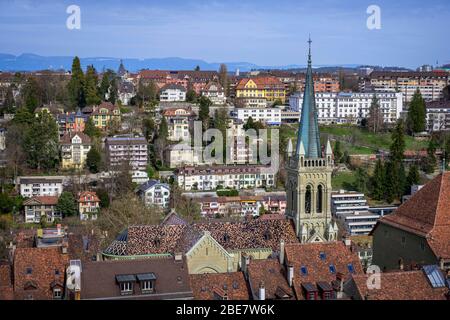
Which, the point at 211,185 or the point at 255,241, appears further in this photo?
the point at 211,185

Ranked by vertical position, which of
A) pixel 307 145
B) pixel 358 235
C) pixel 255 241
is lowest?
pixel 358 235

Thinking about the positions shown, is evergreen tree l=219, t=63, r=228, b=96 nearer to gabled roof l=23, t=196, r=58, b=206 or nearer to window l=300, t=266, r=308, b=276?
gabled roof l=23, t=196, r=58, b=206

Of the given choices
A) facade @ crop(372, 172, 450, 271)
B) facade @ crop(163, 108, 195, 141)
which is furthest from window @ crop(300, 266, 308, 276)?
facade @ crop(163, 108, 195, 141)

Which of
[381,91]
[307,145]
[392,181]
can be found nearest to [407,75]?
[381,91]

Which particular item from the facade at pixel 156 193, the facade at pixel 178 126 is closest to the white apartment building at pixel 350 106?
the facade at pixel 178 126

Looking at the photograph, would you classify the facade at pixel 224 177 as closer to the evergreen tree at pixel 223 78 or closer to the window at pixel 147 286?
the evergreen tree at pixel 223 78

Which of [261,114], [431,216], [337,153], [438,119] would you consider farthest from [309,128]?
[438,119]

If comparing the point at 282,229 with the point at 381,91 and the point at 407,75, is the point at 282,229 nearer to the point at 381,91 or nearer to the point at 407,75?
the point at 381,91
